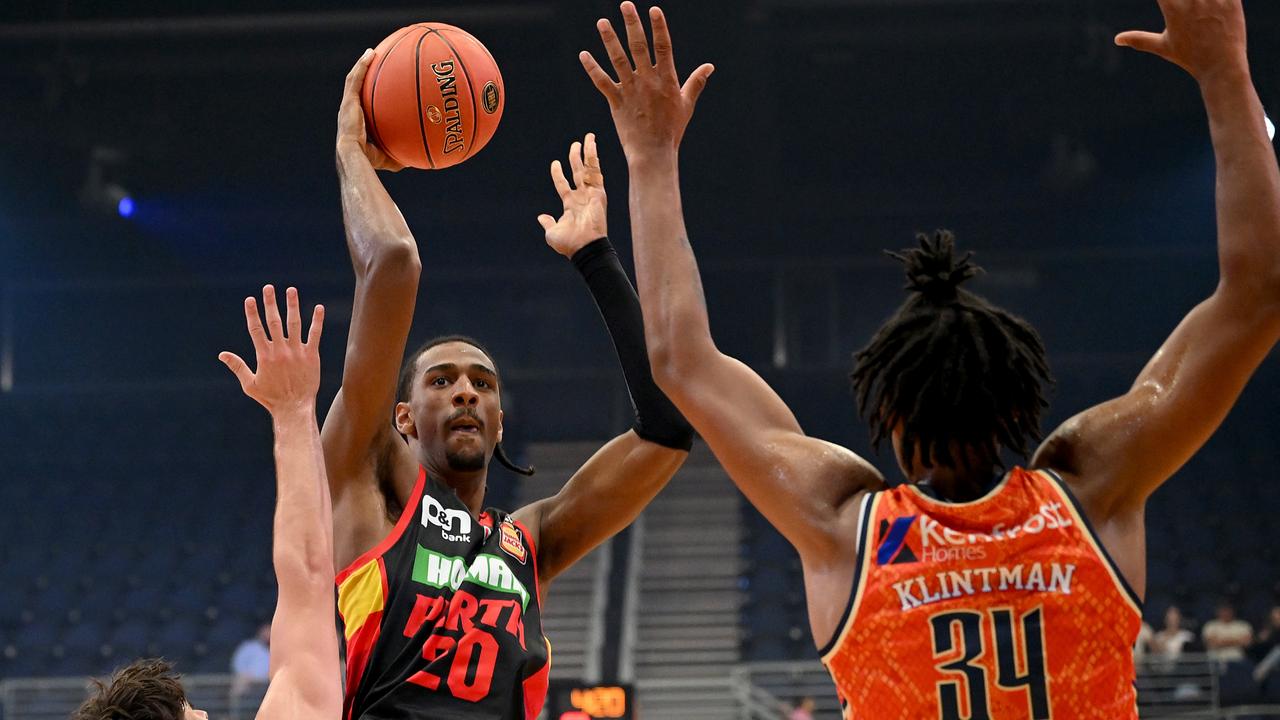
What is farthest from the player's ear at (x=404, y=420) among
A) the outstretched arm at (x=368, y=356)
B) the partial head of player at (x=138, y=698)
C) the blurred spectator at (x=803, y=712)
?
the blurred spectator at (x=803, y=712)

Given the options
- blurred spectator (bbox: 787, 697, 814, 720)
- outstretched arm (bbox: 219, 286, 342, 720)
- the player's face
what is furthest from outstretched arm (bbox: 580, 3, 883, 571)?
blurred spectator (bbox: 787, 697, 814, 720)

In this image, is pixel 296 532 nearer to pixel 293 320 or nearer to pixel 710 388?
pixel 293 320

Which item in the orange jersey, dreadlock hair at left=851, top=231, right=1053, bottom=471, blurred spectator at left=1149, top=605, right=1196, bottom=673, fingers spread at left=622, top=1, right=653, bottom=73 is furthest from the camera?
blurred spectator at left=1149, top=605, right=1196, bottom=673

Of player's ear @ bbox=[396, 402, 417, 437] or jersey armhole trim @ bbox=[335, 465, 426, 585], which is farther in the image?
player's ear @ bbox=[396, 402, 417, 437]

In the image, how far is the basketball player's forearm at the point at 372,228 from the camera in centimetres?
302

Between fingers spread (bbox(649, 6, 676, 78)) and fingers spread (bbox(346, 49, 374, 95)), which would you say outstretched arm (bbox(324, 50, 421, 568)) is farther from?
fingers spread (bbox(649, 6, 676, 78))

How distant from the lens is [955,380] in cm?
195

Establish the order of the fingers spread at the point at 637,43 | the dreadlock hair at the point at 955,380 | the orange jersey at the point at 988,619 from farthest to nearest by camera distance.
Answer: the fingers spread at the point at 637,43
the dreadlock hair at the point at 955,380
the orange jersey at the point at 988,619

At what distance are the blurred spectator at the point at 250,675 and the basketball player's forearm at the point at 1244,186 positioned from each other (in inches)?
422

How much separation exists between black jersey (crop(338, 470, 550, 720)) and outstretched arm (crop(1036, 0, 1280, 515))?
1542 millimetres

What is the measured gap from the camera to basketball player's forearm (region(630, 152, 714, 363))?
2.07 m

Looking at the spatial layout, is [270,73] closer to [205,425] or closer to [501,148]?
[501,148]

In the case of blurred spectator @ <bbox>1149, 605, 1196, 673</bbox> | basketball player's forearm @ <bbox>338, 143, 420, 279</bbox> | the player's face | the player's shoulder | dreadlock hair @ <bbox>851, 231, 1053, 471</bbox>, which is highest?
blurred spectator @ <bbox>1149, 605, 1196, 673</bbox>

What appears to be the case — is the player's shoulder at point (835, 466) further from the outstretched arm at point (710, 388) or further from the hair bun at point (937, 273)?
the hair bun at point (937, 273)
